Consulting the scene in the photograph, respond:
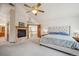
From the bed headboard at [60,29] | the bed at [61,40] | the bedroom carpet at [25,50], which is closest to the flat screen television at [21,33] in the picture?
the bedroom carpet at [25,50]

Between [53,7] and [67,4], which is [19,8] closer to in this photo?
[53,7]

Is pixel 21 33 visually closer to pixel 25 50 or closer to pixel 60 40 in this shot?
pixel 25 50

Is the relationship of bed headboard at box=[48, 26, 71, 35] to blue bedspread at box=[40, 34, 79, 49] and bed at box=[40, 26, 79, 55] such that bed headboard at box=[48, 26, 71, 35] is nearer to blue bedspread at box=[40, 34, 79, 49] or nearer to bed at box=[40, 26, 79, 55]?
bed at box=[40, 26, 79, 55]

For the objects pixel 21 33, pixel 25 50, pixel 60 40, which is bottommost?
pixel 25 50

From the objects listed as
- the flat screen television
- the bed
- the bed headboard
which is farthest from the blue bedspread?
the flat screen television

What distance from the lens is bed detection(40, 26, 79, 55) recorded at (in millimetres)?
2236

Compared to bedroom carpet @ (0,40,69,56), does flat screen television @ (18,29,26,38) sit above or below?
above

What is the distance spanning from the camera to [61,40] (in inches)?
92.5

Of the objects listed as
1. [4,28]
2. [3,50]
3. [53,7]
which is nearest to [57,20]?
[53,7]

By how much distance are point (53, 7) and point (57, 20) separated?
280 millimetres

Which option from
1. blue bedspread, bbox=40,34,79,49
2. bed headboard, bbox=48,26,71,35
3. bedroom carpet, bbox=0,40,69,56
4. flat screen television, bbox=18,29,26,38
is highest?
bed headboard, bbox=48,26,71,35

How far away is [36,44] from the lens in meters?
2.46

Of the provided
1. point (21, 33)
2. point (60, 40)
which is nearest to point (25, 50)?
point (21, 33)

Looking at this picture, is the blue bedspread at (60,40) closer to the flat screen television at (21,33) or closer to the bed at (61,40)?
the bed at (61,40)
